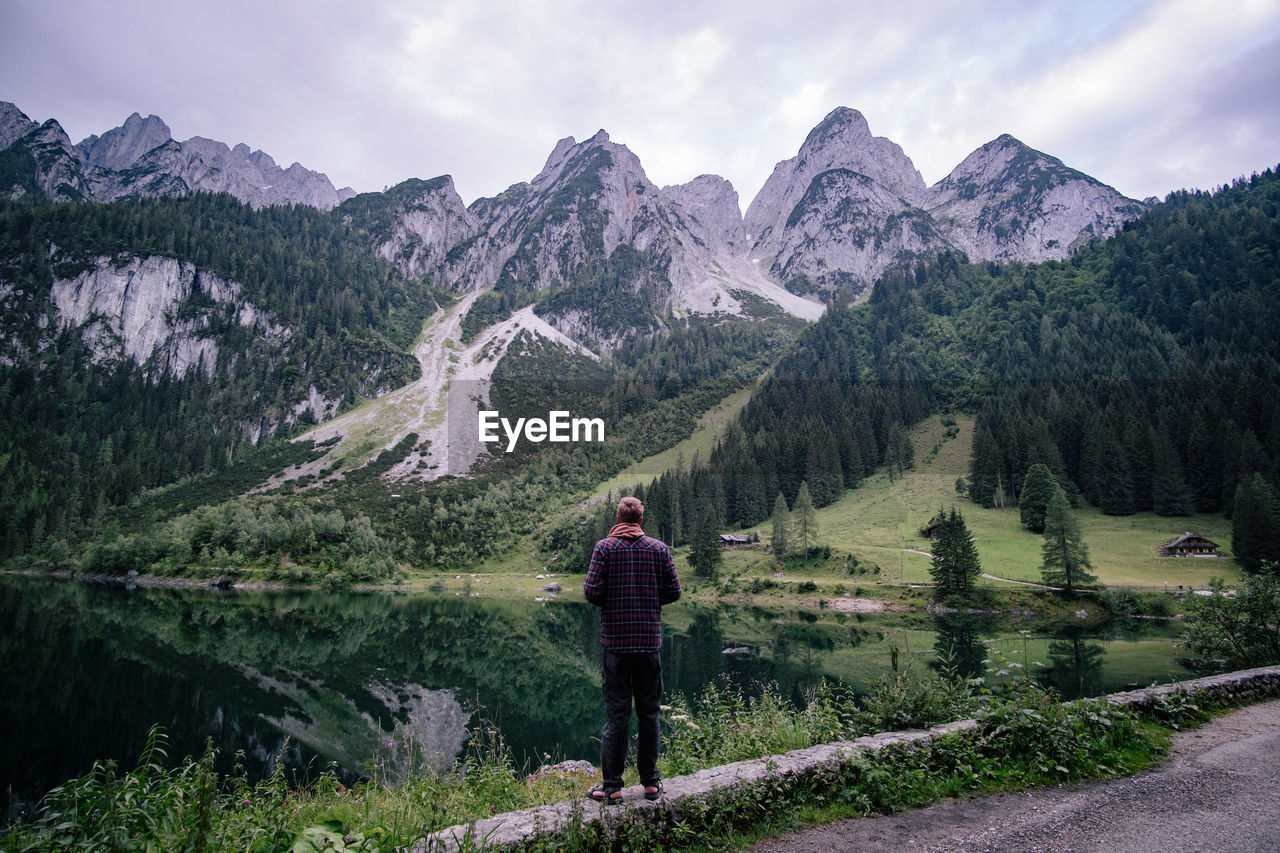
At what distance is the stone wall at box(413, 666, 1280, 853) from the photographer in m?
4.64

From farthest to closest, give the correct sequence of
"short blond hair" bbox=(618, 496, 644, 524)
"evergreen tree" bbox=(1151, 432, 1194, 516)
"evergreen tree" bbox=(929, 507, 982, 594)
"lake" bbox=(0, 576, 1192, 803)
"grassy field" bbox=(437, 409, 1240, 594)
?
"evergreen tree" bbox=(1151, 432, 1194, 516) < "grassy field" bbox=(437, 409, 1240, 594) < "evergreen tree" bbox=(929, 507, 982, 594) < "lake" bbox=(0, 576, 1192, 803) < "short blond hair" bbox=(618, 496, 644, 524)

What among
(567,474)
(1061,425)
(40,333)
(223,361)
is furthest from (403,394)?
(1061,425)

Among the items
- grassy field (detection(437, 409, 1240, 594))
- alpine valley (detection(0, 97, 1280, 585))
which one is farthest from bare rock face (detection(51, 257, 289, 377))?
grassy field (detection(437, 409, 1240, 594))

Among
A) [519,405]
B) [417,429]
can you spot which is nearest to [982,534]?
[519,405]

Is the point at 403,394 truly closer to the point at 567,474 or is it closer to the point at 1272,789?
the point at 567,474

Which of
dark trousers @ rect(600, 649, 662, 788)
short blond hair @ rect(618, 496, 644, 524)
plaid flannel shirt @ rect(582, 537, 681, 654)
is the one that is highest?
short blond hair @ rect(618, 496, 644, 524)

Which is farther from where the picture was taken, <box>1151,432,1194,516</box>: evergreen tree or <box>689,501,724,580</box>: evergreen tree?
<box>689,501,724,580</box>: evergreen tree

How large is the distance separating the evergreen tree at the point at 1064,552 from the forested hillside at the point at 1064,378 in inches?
1270

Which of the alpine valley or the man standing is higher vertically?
the alpine valley

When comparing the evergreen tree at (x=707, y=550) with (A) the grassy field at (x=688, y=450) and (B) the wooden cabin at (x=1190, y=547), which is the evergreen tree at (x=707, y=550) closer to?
(A) the grassy field at (x=688, y=450)

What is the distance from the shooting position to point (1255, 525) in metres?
53.9

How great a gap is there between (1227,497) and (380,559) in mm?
117421

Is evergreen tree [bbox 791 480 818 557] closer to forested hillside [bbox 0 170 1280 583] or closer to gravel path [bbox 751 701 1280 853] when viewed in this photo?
forested hillside [bbox 0 170 1280 583]

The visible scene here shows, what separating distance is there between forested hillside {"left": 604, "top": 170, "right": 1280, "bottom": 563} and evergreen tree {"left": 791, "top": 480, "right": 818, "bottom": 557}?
1863cm
